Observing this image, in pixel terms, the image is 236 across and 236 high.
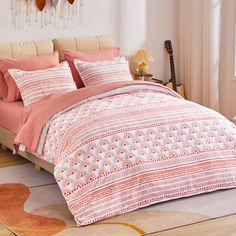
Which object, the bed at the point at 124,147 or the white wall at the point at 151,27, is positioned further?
the white wall at the point at 151,27

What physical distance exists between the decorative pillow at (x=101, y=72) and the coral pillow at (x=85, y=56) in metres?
0.10

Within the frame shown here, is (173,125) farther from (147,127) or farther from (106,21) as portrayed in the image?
(106,21)

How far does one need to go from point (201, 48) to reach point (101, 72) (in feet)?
4.58

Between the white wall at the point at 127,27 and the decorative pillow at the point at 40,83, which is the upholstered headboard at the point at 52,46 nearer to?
the white wall at the point at 127,27

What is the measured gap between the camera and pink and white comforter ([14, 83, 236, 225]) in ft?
14.4

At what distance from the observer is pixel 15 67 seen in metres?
5.86

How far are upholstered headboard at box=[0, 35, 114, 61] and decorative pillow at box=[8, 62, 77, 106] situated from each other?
0.38m

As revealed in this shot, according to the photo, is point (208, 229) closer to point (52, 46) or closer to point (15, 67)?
point (15, 67)

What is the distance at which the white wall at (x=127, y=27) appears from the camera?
6320 millimetres

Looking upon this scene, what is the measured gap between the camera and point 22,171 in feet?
17.9

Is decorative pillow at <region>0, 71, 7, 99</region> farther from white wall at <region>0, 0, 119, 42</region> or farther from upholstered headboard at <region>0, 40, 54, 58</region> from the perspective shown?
white wall at <region>0, 0, 119, 42</region>

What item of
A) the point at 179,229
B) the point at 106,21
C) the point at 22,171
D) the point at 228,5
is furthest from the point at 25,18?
the point at 179,229

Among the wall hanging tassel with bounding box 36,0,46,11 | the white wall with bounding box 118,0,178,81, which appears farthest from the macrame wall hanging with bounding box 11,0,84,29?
the white wall with bounding box 118,0,178,81

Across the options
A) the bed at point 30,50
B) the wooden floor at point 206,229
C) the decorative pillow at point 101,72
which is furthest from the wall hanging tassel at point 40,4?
the wooden floor at point 206,229
